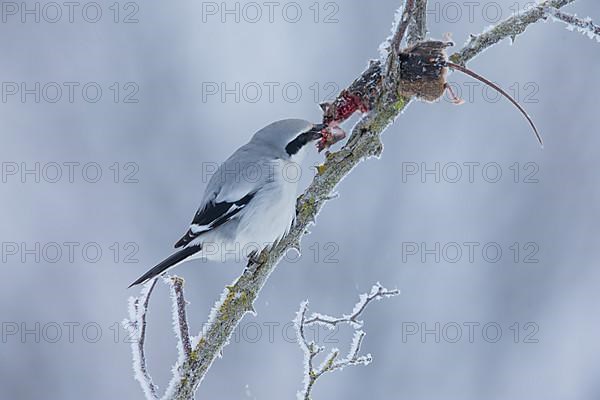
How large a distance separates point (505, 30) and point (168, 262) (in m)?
1.22

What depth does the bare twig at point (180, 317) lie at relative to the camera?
1.85 metres

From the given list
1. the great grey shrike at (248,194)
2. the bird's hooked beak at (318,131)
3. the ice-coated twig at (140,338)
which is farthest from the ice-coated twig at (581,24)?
the ice-coated twig at (140,338)

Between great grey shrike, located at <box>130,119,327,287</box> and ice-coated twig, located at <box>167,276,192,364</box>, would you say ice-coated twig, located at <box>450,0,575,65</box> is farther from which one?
ice-coated twig, located at <box>167,276,192,364</box>

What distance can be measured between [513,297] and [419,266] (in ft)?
3.03

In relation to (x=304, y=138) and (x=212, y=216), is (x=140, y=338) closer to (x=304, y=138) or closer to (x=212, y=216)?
(x=212, y=216)

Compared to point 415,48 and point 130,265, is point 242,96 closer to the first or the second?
point 130,265

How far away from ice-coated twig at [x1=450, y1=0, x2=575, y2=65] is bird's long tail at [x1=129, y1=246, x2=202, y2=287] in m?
1.06

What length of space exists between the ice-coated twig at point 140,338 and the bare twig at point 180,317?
6cm

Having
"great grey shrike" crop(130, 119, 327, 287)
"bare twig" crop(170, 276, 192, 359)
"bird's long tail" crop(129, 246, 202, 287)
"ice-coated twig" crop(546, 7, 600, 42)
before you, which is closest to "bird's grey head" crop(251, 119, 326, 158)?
"great grey shrike" crop(130, 119, 327, 287)

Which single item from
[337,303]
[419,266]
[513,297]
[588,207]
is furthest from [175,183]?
[588,207]

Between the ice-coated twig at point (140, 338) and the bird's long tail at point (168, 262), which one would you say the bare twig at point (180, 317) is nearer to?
the ice-coated twig at point (140, 338)

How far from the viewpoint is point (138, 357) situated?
180cm

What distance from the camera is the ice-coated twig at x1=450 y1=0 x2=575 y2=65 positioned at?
6.26 feet

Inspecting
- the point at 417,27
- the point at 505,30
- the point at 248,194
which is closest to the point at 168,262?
the point at 248,194
